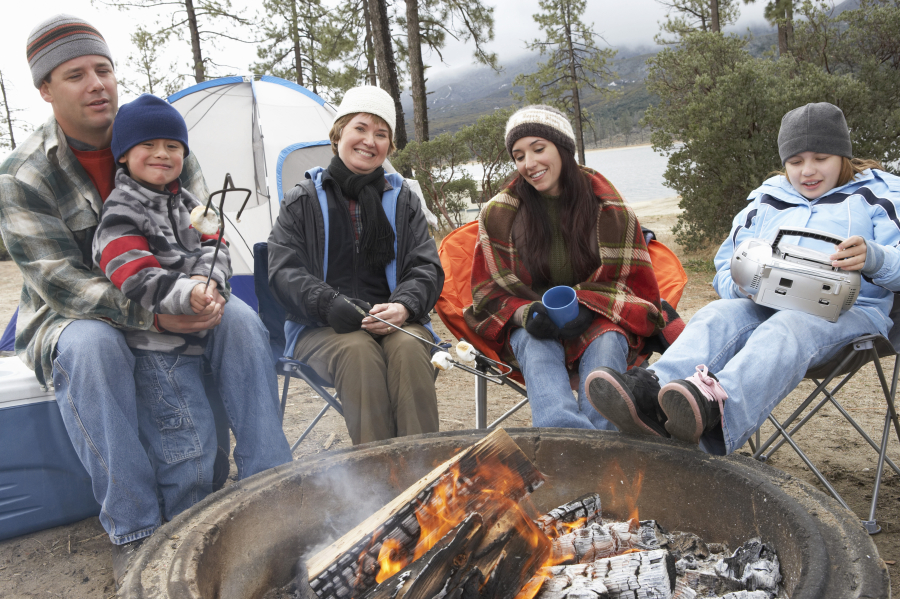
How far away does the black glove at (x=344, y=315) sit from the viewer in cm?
237

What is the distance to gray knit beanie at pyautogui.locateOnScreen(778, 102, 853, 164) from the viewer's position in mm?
2414

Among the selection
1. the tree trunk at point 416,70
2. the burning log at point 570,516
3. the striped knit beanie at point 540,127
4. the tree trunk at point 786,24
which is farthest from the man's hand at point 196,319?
the tree trunk at point 416,70

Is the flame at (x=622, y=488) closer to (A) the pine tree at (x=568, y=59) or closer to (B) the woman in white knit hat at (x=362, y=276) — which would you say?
(B) the woman in white knit hat at (x=362, y=276)

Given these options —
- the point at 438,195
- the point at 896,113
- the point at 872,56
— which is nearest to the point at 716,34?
the point at 872,56

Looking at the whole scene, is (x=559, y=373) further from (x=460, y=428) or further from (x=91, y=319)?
(x=91, y=319)

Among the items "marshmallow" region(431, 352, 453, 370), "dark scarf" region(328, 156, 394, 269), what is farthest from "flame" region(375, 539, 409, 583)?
"dark scarf" region(328, 156, 394, 269)

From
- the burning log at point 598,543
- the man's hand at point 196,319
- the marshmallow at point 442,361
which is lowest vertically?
the burning log at point 598,543

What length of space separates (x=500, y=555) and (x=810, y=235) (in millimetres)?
1673

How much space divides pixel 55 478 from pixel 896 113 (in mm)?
7729

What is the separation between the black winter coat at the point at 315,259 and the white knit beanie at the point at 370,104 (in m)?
0.33

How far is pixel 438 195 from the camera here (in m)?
11.3

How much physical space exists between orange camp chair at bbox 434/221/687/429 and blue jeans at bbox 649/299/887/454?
0.44 meters

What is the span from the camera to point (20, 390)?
2.18 meters

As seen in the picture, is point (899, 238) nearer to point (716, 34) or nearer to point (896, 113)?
point (896, 113)
